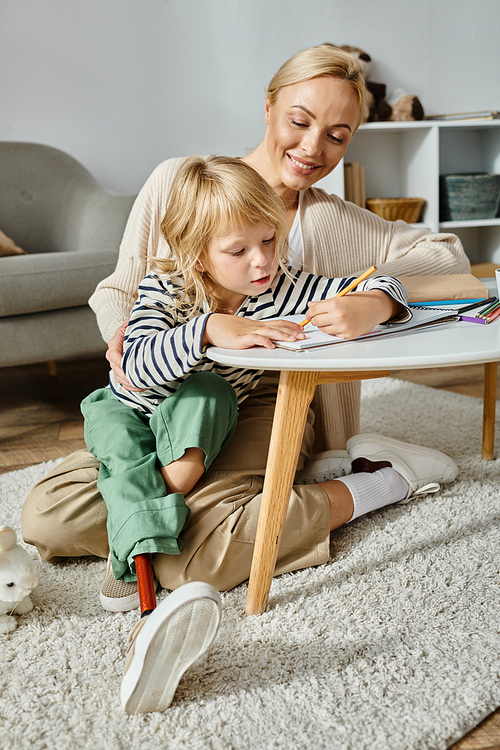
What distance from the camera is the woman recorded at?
875mm

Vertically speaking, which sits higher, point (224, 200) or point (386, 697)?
point (224, 200)

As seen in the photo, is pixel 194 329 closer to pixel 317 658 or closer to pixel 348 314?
pixel 348 314

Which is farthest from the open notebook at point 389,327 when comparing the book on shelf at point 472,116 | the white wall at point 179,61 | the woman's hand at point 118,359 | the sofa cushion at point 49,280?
the book on shelf at point 472,116

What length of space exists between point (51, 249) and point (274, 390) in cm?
132

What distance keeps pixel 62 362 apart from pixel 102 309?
1314 millimetres

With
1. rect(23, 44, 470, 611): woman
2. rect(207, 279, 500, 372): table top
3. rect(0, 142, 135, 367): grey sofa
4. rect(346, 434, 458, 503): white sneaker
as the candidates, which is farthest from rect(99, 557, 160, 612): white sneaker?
rect(0, 142, 135, 367): grey sofa

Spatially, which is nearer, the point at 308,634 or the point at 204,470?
the point at 308,634

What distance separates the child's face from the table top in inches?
6.3

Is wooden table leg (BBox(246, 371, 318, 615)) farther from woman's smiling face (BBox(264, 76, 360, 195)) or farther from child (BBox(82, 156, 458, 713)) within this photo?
woman's smiling face (BBox(264, 76, 360, 195))

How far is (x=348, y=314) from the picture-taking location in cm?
72

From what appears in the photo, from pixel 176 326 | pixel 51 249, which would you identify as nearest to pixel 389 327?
pixel 176 326

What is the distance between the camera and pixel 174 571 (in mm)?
845

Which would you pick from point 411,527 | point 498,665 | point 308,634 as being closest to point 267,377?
point 411,527

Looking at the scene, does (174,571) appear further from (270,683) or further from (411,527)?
(411,527)
